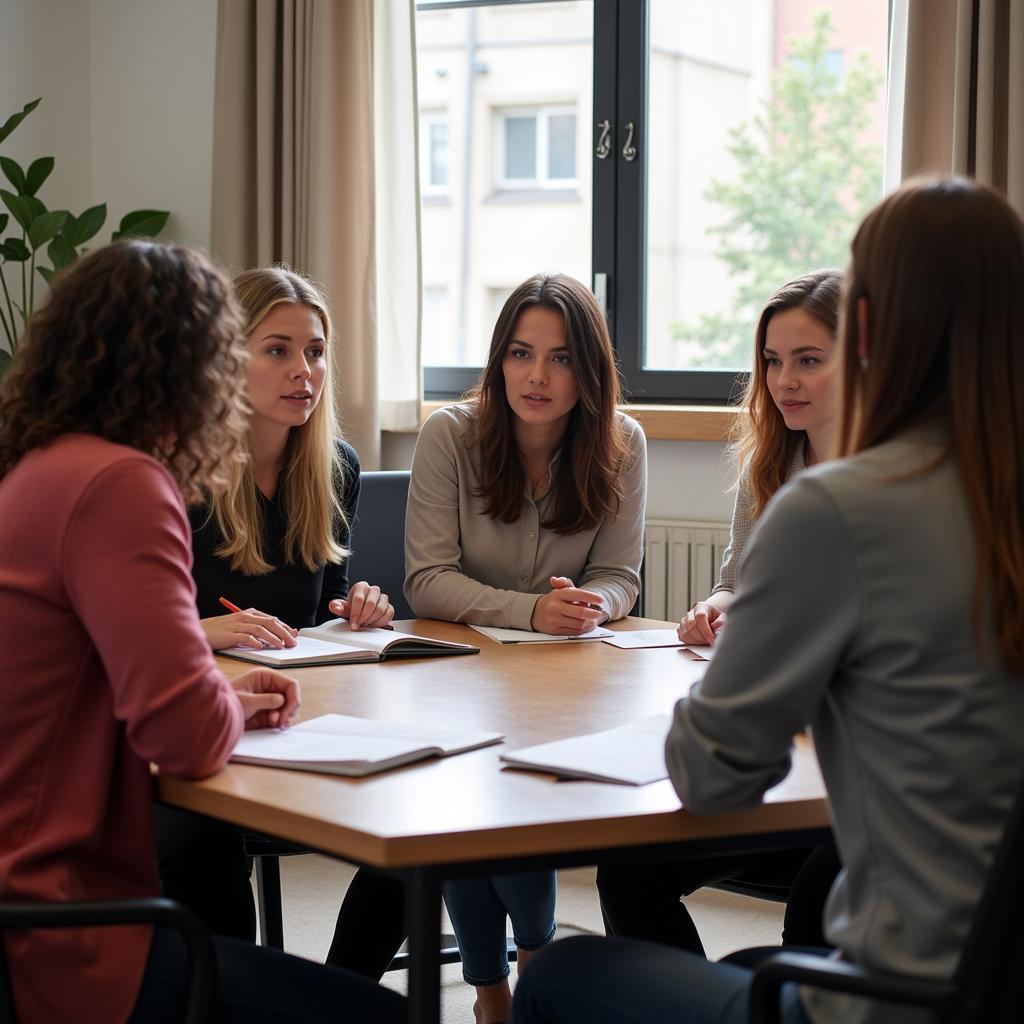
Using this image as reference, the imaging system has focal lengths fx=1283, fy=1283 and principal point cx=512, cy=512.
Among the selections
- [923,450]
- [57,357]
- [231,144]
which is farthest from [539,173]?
[923,450]

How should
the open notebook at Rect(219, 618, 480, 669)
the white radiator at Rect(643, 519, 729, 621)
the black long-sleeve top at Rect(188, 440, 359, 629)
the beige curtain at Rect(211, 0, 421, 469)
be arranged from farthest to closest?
the beige curtain at Rect(211, 0, 421, 469) → the white radiator at Rect(643, 519, 729, 621) → the black long-sleeve top at Rect(188, 440, 359, 629) → the open notebook at Rect(219, 618, 480, 669)

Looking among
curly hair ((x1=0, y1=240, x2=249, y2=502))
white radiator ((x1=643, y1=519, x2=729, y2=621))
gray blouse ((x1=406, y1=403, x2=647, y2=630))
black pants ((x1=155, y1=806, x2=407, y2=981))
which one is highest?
curly hair ((x1=0, y1=240, x2=249, y2=502))

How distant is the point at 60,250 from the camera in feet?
11.3

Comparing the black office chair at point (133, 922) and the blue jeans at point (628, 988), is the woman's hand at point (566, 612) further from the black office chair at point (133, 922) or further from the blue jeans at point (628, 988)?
the black office chair at point (133, 922)

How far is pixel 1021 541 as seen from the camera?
1.03 m

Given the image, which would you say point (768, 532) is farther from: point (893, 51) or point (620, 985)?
point (893, 51)

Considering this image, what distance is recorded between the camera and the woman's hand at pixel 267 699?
1511mm

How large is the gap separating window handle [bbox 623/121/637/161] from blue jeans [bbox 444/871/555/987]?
6.89 feet

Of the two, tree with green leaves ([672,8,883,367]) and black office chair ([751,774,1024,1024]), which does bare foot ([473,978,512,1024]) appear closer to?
black office chair ([751,774,1024,1024])

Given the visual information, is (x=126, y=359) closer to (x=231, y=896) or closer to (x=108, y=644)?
(x=108, y=644)

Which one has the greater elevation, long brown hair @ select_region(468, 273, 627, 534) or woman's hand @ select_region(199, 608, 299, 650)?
long brown hair @ select_region(468, 273, 627, 534)

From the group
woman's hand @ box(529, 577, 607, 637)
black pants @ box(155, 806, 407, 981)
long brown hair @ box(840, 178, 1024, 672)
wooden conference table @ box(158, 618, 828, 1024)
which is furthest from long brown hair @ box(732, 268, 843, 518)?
long brown hair @ box(840, 178, 1024, 672)

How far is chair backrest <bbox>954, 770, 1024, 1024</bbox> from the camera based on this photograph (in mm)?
966

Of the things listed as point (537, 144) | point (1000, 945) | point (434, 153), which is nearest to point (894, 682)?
point (1000, 945)
